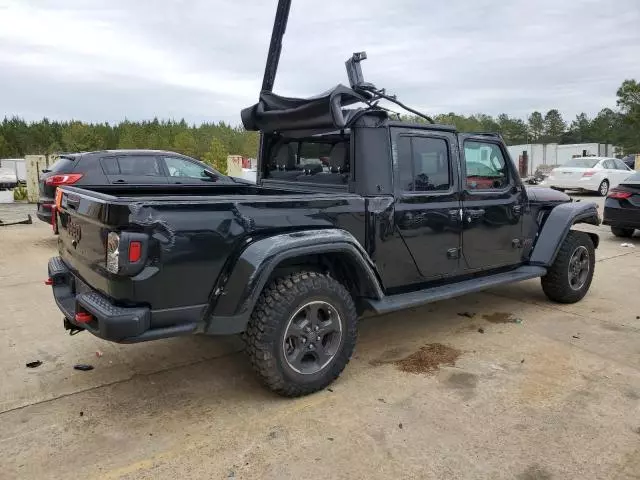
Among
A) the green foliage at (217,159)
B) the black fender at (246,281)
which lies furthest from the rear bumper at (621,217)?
the green foliage at (217,159)

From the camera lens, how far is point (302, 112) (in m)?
4.11

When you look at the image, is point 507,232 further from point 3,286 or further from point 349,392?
point 3,286

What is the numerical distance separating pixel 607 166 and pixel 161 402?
60.5 ft

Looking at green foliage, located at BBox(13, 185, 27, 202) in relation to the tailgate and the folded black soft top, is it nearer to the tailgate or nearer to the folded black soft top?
the folded black soft top

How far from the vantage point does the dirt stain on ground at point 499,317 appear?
5029 mm

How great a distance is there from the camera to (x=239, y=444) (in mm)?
2885

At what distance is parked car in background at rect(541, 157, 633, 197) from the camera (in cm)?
1750

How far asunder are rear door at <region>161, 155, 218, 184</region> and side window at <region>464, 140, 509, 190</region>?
5.24 m

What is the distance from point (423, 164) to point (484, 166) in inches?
35.6

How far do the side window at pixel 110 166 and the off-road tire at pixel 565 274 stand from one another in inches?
254

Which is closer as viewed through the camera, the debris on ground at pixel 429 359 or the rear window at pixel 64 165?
the debris on ground at pixel 429 359

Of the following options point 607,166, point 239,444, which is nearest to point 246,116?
point 239,444

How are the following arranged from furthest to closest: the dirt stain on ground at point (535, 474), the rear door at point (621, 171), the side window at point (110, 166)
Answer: the rear door at point (621, 171) < the side window at point (110, 166) < the dirt stain on ground at point (535, 474)

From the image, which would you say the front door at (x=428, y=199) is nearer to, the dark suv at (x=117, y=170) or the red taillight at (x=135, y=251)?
the red taillight at (x=135, y=251)
